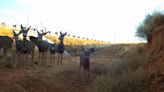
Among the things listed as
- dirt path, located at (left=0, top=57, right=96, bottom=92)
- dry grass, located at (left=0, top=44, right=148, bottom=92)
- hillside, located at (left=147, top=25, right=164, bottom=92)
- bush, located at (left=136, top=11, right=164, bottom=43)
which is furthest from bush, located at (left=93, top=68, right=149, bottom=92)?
bush, located at (left=136, top=11, right=164, bottom=43)

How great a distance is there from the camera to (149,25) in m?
21.3

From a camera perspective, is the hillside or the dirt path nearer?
the hillside

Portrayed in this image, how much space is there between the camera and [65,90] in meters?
17.0

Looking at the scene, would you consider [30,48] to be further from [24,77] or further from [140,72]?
[140,72]

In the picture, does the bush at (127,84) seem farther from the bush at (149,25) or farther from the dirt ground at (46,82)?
the bush at (149,25)

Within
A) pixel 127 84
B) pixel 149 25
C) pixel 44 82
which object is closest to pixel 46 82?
pixel 44 82

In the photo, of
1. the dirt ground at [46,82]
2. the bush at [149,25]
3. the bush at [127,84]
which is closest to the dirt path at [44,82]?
the dirt ground at [46,82]

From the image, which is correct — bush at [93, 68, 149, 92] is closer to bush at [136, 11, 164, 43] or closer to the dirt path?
the dirt path

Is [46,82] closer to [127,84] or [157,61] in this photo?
[157,61]

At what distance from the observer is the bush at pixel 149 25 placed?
2023 centimetres

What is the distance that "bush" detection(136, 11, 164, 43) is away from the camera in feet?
66.4

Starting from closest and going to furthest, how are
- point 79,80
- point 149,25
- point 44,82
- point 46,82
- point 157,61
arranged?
point 157,61
point 44,82
point 46,82
point 79,80
point 149,25

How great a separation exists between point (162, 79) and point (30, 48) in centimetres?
1332

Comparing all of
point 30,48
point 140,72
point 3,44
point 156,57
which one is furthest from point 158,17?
point 3,44
